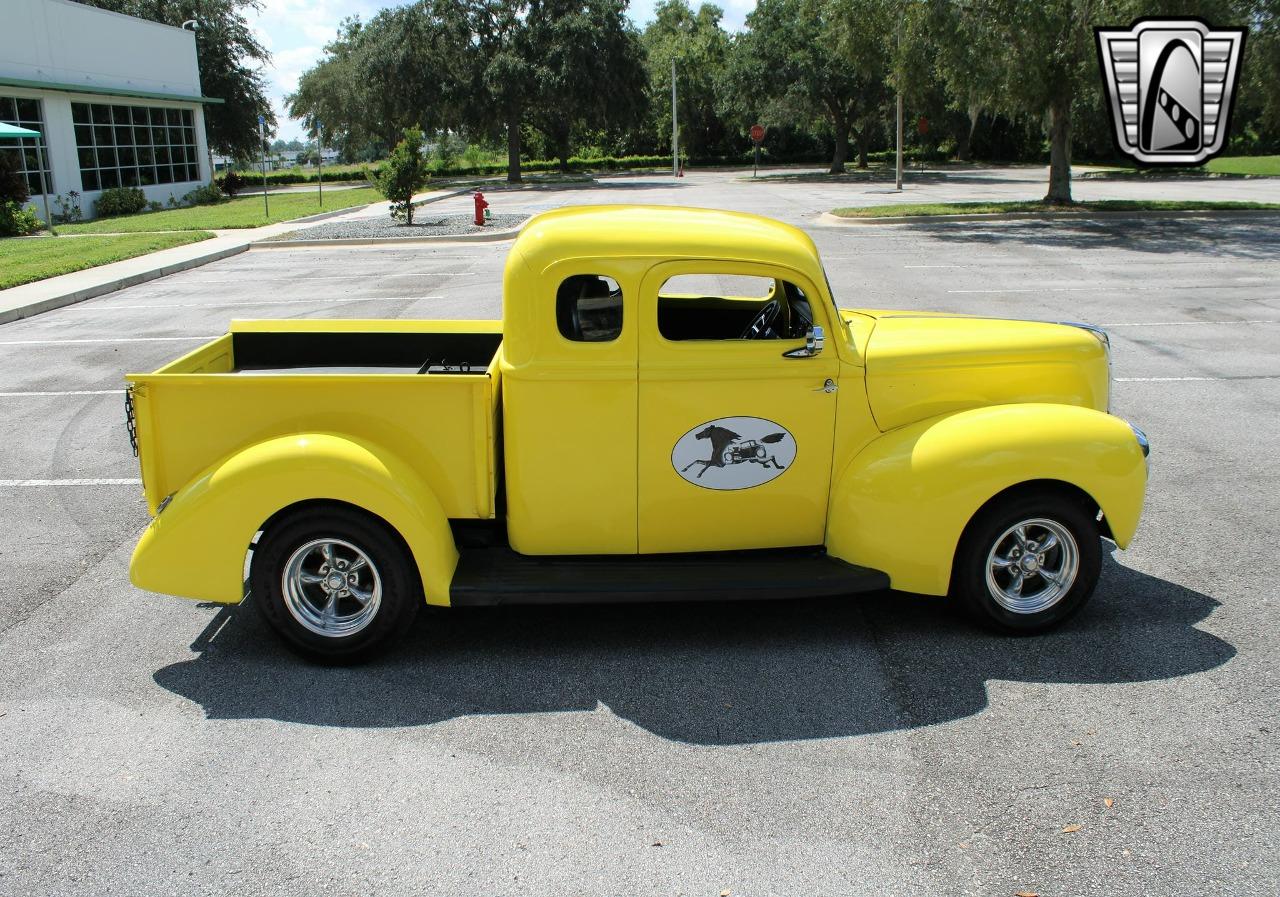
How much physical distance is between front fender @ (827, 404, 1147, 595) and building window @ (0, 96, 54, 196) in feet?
105

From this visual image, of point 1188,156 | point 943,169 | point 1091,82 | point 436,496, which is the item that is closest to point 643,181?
point 943,169

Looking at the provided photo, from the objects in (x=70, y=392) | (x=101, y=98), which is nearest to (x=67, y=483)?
(x=70, y=392)

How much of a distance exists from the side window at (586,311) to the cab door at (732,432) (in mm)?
138

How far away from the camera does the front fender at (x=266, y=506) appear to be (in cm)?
460

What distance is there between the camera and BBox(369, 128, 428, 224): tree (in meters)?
26.0

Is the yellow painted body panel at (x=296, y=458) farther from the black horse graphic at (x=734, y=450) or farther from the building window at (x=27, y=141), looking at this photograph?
the building window at (x=27, y=141)

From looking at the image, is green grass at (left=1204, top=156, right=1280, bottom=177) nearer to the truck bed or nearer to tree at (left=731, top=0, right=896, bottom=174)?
tree at (left=731, top=0, right=896, bottom=174)

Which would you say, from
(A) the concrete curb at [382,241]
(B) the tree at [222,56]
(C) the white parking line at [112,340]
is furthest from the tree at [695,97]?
(C) the white parking line at [112,340]

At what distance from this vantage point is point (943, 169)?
54375mm

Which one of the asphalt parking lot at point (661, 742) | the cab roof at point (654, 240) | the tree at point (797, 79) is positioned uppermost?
the tree at point (797, 79)

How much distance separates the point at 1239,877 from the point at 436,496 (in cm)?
346

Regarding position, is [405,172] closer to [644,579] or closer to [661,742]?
[644,579]

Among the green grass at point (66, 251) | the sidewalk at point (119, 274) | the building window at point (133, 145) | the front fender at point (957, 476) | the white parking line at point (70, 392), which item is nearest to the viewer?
the front fender at point (957, 476)

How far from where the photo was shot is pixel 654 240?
475 cm
